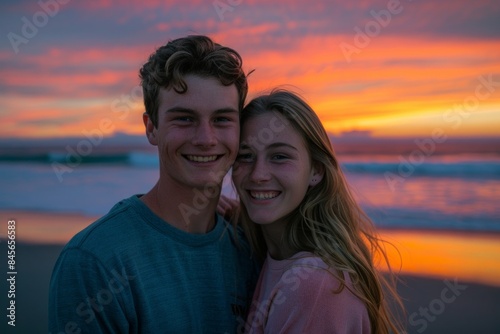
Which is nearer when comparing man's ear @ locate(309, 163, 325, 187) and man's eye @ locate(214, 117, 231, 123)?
man's eye @ locate(214, 117, 231, 123)

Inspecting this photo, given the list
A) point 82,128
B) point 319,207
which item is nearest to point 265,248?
point 319,207

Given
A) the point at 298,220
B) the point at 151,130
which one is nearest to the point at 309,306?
the point at 298,220

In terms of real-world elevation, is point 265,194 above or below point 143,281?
above

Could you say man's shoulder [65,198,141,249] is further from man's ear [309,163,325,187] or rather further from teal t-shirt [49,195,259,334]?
man's ear [309,163,325,187]

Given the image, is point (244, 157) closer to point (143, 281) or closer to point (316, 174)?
point (316, 174)

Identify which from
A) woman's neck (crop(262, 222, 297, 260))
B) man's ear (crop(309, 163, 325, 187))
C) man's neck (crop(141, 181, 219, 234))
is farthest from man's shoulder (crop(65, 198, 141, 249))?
man's ear (crop(309, 163, 325, 187))

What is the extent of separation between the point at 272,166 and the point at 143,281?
88 centimetres

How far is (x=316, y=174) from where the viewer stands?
3.14 meters

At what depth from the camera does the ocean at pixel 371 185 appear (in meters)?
8.34

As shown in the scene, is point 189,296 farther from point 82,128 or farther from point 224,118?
point 82,128

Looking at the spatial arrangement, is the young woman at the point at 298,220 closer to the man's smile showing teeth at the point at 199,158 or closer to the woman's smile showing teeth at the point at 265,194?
the woman's smile showing teeth at the point at 265,194

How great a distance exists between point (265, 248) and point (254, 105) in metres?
0.85

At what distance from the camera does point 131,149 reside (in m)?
16.9

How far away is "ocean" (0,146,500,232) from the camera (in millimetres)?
8336
